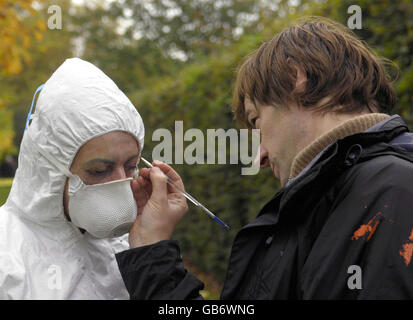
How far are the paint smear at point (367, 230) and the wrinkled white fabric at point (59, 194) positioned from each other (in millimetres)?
→ 1146

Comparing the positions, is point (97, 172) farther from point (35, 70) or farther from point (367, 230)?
point (35, 70)

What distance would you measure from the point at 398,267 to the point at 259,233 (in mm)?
516

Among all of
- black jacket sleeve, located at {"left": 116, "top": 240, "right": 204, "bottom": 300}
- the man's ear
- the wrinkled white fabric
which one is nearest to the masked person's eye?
the wrinkled white fabric

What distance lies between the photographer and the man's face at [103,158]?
2.06m

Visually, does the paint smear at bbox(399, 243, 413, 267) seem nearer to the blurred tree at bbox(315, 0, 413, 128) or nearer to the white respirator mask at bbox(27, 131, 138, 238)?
the white respirator mask at bbox(27, 131, 138, 238)

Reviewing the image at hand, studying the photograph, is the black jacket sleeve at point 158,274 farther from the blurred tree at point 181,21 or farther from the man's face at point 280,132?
the blurred tree at point 181,21

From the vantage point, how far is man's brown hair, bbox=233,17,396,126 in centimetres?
169

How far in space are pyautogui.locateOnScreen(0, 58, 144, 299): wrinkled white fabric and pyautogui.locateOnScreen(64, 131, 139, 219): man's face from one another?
0.12 feet

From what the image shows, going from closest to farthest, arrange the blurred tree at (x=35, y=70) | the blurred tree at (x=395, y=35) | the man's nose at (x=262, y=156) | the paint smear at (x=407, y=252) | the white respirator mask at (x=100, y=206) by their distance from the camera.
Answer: the paint smear at (x=407, y=252) → the man's nose at (x=262, y=156) → the white respirator mask at (x=100, y=206) → the blurred tree at (x=395, y=35) → the blurred tree at (x=35, y=70)

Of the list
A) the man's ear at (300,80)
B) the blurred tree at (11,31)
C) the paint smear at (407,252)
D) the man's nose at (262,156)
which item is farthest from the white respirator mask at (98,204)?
the blurred tree at (11,31)

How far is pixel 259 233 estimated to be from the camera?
1664mm
